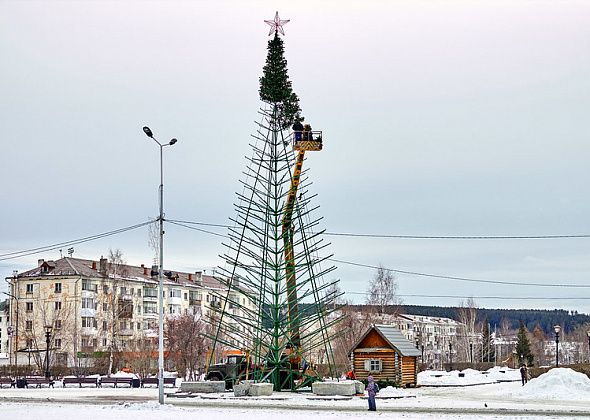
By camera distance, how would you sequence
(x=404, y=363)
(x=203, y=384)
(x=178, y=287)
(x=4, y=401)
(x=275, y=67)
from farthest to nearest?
(x=178, y=287) → (x=404, y=363) → (x=275, y=67) → (x=203, y=384) → (x=4, y=401)

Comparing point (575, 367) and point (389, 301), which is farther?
point (389, 301)

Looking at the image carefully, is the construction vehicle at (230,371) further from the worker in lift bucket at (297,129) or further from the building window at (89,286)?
the building window at (89,286)

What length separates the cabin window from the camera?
56312mm

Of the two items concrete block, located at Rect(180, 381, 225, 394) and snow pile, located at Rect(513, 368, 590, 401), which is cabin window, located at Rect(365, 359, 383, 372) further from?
concrete block, located at Rect(180, 381, 225, 394)

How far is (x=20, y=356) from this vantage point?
10281 cm

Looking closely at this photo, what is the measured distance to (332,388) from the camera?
43.9m

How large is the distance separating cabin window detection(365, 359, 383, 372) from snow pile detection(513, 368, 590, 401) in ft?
36.6

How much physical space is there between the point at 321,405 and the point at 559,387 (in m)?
14.7

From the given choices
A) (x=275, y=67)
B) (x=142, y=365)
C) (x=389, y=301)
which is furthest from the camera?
(x=389, y=301)

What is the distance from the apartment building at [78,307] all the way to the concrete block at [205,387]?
45.1 meters

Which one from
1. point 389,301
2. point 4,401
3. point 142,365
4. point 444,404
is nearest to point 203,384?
point 4,401

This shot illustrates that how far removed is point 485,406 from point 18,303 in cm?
8188

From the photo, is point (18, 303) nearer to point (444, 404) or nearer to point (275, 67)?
point (275, 67)

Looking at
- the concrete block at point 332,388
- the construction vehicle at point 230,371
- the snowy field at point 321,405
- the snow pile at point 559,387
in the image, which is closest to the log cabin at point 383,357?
the snowy field at point 321,405
